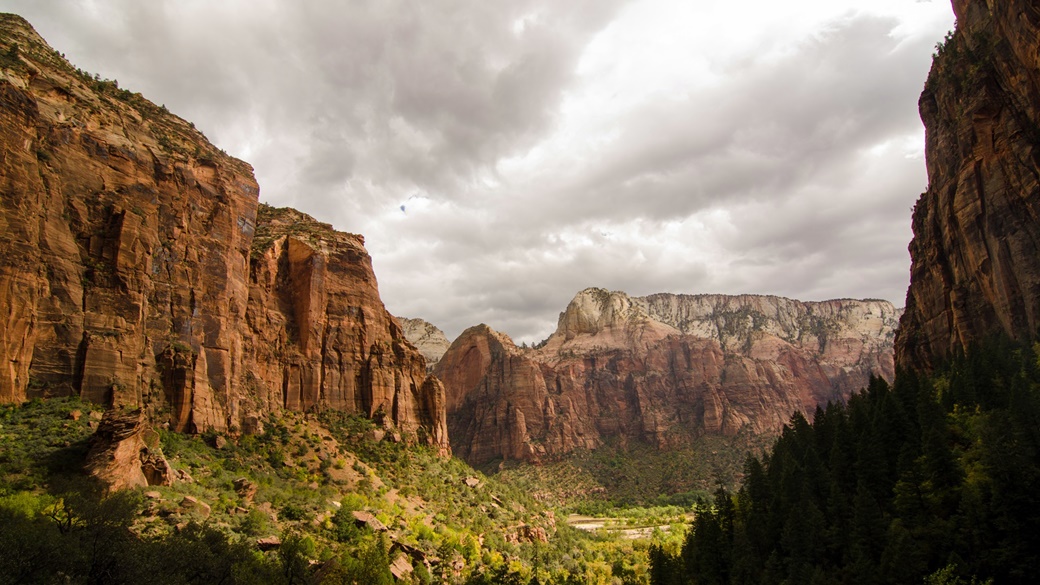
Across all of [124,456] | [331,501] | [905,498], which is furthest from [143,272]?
[905,498]

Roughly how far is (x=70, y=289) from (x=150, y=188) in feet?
42.0

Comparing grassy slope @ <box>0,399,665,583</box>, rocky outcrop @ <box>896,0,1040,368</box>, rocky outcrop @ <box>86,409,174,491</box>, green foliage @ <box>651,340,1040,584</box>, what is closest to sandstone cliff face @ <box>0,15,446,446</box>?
grassy slope @ <box>0,399,665,583</box>

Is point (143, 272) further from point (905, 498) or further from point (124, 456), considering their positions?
point (905, 498)

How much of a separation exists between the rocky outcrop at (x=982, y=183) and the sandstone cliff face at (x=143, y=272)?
76.0 m

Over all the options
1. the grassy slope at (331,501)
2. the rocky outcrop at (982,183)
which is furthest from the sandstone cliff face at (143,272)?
the rocky outcrop at (982,183)

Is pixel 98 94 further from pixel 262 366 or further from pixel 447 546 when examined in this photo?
pixel 447 546

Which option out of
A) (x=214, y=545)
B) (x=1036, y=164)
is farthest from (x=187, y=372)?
(x=1036, y=164)

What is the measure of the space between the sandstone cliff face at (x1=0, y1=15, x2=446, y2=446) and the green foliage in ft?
157

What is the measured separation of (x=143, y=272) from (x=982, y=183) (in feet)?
286

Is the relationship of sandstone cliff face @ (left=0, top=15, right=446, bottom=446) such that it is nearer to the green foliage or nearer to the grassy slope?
the grassy slope

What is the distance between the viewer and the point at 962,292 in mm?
74438

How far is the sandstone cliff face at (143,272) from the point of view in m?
43.6

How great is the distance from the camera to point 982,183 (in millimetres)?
68125

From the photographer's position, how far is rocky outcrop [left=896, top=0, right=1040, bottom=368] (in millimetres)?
60188
